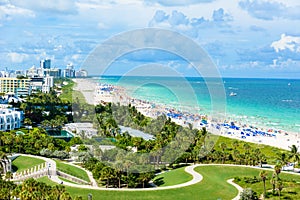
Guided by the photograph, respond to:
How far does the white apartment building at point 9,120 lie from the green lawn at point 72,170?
83.8 feet

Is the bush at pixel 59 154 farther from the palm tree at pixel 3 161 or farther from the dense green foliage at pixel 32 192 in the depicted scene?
the dense green foliage at pixel 32 192

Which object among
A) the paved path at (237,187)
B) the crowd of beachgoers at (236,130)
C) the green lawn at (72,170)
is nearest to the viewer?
the paved path at (237,187)

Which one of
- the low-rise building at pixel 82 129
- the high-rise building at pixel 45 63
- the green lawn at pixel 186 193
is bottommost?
the green lawn at pixel 186 193

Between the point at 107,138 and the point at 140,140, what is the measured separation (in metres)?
6.47

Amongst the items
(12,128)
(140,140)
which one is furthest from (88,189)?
(12,128)

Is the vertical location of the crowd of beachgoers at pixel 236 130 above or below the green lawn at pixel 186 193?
above

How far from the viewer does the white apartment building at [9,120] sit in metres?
60.0

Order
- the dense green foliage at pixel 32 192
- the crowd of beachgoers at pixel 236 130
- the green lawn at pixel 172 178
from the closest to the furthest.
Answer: the dense green foliage at pixel 32 192 → the green lawn at pixel 172 178 → the crowd of beachgoers at pixel 236 130

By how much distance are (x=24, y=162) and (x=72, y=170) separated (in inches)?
204

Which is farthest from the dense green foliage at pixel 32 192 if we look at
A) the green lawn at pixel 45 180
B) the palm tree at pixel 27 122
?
the palm tree at pixel 27 122

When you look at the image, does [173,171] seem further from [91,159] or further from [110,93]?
[110,93]

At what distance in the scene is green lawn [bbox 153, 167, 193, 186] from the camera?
3372 centimetres

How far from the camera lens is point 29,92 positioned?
370 ft

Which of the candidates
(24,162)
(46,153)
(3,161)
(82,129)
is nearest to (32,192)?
(3,161)
